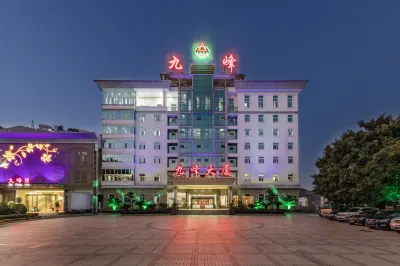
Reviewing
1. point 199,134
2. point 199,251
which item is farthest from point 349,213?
point 199,134

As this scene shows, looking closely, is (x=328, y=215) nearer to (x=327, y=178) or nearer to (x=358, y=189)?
(x=327, y=178)

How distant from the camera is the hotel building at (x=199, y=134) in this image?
226ft

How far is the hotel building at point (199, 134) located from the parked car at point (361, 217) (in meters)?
32.8

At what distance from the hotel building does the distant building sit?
407 centimetres

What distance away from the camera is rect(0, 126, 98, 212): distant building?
203ft

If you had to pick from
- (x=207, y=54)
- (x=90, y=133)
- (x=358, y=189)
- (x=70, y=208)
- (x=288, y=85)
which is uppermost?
(x=207, y=54)

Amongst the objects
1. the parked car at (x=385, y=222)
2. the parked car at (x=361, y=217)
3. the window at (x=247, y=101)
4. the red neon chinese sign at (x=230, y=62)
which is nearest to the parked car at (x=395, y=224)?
the parked car at (x=385, y=222)

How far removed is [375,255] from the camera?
1653cm

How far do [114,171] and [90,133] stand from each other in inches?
297

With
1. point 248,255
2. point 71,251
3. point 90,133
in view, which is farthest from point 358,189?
point 90,133

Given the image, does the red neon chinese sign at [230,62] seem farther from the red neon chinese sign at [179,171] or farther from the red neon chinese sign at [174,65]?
the red neon chinese sign at [179,171]

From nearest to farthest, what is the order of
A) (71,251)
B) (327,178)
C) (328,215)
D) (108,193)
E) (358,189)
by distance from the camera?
(71,251) → (358,189) → (328,215) → (327,178) → (108,193)

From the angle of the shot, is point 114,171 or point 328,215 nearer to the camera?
point 328,215

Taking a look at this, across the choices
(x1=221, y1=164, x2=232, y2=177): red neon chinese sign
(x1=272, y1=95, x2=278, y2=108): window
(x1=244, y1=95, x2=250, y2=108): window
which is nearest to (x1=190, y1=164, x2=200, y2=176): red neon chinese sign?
(x1=221, y1=164, x2=232, y2=177): red neon chinese sign
